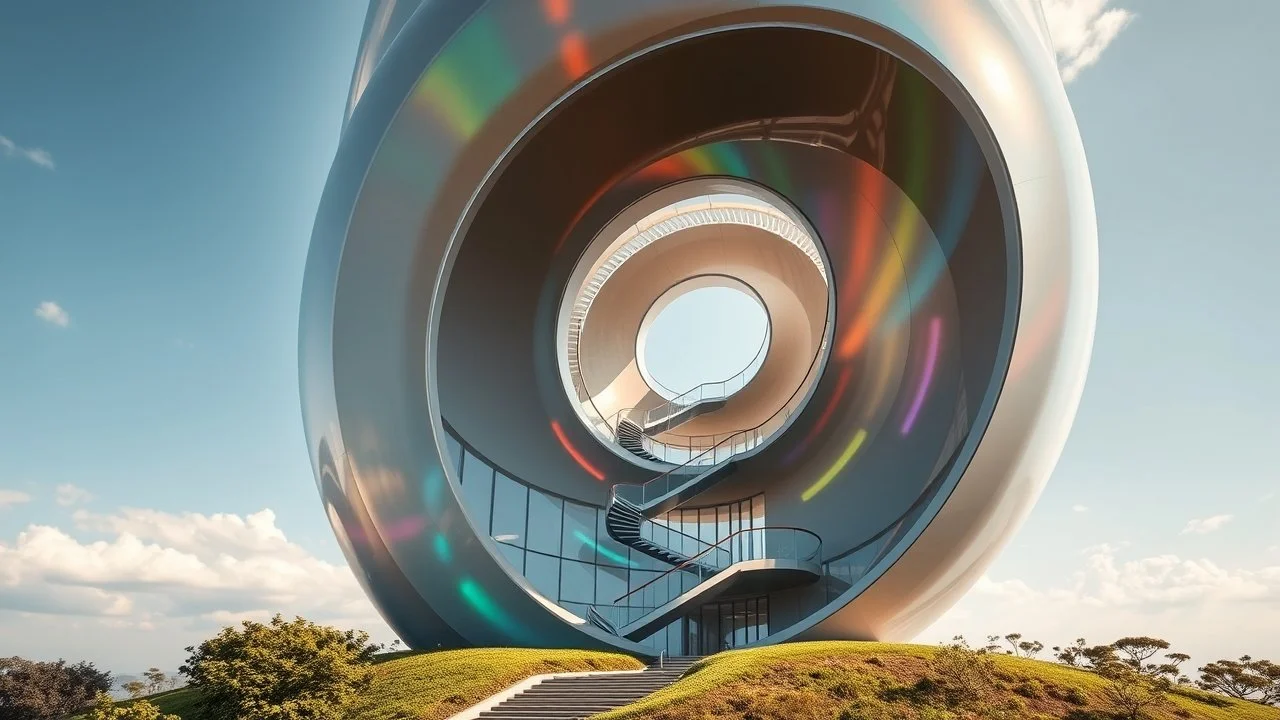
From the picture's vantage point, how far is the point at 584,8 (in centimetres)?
1542

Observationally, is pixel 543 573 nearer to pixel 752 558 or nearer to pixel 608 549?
pixel 608 549

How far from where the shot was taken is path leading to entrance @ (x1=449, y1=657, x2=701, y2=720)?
41.0 feet

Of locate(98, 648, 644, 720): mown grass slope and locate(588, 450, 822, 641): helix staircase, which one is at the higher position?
locate(588, 450, 822, 641): helix staircase

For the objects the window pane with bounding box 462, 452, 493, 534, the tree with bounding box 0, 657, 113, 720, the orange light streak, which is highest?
the orange light streak

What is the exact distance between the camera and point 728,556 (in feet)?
79.0

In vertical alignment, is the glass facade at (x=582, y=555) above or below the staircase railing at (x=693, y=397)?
below

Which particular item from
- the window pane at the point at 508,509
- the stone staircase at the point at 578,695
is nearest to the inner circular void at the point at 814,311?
the window pane at the point at 508,509

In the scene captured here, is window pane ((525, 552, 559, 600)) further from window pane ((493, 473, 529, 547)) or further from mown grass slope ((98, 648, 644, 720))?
mown grass slope ((98, 648, 644, 720))

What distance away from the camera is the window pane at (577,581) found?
23.2 m

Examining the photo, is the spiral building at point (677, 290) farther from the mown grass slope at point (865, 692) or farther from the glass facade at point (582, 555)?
the mown grass slope at point (865, 692)

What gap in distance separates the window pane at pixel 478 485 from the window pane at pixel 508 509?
31 cm

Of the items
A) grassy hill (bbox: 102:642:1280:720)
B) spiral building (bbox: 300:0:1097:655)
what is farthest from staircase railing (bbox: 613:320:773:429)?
grassy hill (bbox: 102:642:1280:720)

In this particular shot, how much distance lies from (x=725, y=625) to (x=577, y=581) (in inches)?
189

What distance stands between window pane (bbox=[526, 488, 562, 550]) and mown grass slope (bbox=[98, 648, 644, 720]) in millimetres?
7053
